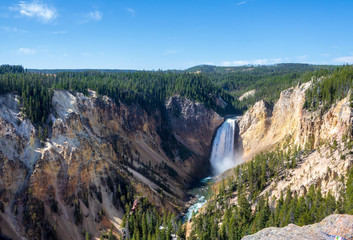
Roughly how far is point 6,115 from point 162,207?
3306 centimetres

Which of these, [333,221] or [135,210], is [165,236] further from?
[333,221]

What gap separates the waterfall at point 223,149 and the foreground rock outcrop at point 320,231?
64.5m

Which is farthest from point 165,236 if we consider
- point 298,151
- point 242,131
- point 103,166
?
point 242,131

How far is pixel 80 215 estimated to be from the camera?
50625mm

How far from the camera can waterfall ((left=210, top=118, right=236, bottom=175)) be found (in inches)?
3563

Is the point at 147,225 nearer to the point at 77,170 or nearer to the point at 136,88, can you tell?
the point at 77,170

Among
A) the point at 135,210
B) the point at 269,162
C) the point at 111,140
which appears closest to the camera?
the point at 135,210

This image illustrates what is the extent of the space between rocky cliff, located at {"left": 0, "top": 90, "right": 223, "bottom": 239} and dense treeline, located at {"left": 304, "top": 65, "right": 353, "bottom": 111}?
117ft

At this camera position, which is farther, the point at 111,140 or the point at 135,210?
the point at 111,140

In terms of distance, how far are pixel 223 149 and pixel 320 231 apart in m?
71.0

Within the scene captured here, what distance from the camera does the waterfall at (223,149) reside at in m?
90.5

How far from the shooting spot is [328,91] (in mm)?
60719

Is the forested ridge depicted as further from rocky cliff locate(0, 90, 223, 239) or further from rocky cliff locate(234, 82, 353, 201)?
rocky cliff locate(234, 82, 353, 201)

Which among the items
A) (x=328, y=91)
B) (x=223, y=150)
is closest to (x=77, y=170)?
(x=328, y=91)
